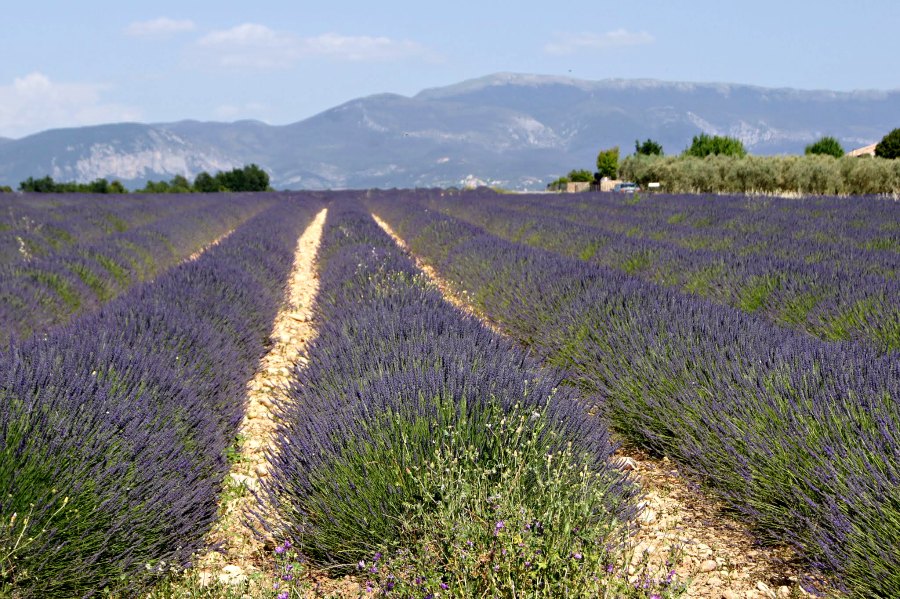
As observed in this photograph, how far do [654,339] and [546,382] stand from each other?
1.18 meters

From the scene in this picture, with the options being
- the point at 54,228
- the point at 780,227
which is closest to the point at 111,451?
the point at 780,227

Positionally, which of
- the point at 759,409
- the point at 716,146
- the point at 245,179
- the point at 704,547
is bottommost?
the point at 704,547

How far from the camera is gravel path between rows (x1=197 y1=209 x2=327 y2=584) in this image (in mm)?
2777

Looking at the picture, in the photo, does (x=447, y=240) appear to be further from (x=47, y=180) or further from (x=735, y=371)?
(x=47, y=180)

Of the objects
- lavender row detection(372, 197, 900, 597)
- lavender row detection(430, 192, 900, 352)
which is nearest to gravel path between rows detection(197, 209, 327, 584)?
lavender row detection(372, 197, 900, 597)

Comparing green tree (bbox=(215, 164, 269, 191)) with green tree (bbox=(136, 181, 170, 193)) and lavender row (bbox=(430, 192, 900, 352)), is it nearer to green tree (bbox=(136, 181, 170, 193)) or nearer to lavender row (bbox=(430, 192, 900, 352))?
green tree (bbox=(136, 181, 170, 193))

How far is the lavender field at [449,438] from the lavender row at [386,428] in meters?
0.01

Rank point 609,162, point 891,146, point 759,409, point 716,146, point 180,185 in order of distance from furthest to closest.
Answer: point 609,162 → point 180,185 → point 716,146 → point 891,146 → point 759,409

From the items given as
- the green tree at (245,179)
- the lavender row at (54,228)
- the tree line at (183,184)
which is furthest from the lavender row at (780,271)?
the green tree at (245,179)

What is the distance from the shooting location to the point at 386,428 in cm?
282

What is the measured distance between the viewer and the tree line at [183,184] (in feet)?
164

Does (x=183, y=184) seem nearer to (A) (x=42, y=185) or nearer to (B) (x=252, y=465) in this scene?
(A) (x=42, y=185)

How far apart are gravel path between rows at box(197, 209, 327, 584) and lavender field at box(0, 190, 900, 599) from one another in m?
0.07

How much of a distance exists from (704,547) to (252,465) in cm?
217
